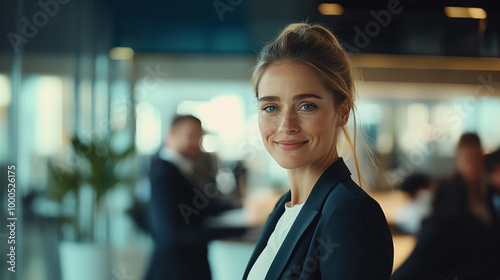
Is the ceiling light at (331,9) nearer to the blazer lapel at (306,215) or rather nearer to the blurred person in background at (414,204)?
the blurred person in background at (414,204)

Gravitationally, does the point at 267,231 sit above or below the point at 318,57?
below

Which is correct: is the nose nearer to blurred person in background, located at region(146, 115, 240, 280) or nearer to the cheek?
the cheek

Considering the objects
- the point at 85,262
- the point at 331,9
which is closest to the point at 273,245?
the point at 85,262

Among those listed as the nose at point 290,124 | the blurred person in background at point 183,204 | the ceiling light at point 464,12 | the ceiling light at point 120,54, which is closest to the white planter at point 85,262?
the blurred person in background at point 183,204

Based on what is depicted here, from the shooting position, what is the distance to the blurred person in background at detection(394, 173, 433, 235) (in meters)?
4.37

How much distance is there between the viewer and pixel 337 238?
0.95 metres

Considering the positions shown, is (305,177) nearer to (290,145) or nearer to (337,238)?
(290,145)

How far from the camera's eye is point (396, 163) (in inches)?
172

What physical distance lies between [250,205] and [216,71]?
111 centimetres

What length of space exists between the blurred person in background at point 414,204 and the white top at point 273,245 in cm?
330

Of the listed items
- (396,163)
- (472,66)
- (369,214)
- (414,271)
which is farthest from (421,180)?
(369,214)

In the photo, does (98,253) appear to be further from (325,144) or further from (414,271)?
(325,144)

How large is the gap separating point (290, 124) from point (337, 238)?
1.04 feet

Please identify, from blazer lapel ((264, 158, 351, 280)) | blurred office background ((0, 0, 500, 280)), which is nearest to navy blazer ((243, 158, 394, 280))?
blazer lapel ((264, 158, 351, 280))
